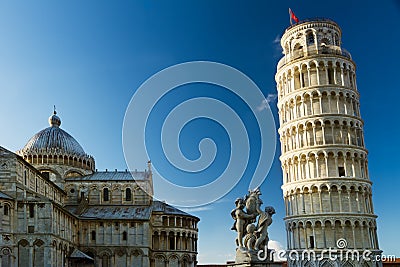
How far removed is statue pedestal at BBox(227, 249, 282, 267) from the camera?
66.3 feet

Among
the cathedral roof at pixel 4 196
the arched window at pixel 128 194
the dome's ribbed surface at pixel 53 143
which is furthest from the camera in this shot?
the arched window at pixel 128 194

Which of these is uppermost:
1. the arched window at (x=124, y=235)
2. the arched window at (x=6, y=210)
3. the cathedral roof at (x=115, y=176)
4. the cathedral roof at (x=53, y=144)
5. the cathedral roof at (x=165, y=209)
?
the cathedral roof at (x=53, y=144)

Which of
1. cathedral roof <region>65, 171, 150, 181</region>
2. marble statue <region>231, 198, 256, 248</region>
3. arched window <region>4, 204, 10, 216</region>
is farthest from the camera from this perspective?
cathedral roof <region>65, 171, 150, 181</region>

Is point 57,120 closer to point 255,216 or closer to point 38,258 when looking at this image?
point 38,258

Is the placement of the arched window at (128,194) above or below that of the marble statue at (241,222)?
above

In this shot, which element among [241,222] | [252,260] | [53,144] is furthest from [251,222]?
[53,144]

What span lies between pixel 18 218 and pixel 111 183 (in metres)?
24.7

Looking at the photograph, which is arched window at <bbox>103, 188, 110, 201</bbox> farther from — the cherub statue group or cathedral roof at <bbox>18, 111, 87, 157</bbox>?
the cherub statue group

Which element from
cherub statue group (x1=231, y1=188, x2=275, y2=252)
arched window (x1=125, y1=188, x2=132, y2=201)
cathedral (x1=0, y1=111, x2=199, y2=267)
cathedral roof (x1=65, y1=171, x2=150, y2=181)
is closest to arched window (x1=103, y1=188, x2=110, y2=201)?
cathedral (x1=0, y1=111, x2=199, y2=267)

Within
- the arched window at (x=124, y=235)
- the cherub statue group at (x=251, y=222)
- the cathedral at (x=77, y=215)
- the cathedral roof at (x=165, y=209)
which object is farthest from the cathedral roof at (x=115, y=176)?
the cherub statue group at (x=251, y=222)

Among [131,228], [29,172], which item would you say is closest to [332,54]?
[131,228]

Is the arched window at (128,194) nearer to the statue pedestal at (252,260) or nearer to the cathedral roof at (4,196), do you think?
the cathedral roof at (4,196)

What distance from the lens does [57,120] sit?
8119cm

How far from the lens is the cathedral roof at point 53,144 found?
241ft
